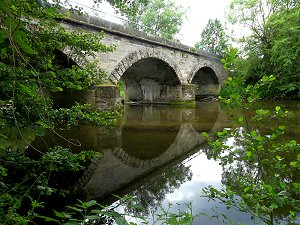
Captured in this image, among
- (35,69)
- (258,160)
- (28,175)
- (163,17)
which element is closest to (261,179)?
(258,160)

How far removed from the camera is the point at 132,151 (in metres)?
4.41

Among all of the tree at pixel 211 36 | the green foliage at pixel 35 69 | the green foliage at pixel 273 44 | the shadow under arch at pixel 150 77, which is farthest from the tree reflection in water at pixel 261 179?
the tree at pixel 211 36

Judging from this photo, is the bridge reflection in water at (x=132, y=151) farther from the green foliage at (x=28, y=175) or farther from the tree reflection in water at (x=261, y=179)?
the tree reflection in water at (x=261, y=179)

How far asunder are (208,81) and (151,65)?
819 centimetres

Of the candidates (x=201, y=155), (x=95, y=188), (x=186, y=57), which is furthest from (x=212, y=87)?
(x=95, y=188)

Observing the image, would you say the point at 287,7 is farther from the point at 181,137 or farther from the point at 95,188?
the point at 95,188

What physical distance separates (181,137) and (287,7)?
12.9 metres

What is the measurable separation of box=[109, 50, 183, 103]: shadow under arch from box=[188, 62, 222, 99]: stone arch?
394 cm

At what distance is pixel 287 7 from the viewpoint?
14.2 m

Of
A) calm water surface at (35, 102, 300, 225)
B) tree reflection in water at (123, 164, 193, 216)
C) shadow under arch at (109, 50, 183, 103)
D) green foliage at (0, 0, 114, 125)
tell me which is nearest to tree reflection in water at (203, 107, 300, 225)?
calm water surface at (35, 102, 300, 225)

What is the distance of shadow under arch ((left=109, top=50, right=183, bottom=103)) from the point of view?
423 inches

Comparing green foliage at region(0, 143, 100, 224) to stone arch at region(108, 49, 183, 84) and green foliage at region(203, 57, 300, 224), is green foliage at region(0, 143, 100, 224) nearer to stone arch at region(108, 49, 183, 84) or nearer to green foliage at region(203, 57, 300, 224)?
green foliage at region(203, 57, 300, 224)

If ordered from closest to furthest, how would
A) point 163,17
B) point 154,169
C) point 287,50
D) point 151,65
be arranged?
point 154,169 → point 287,50 → point 151,65 → point 163,17

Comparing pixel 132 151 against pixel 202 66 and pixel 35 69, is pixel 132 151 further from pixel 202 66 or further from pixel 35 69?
pixel 202 66
